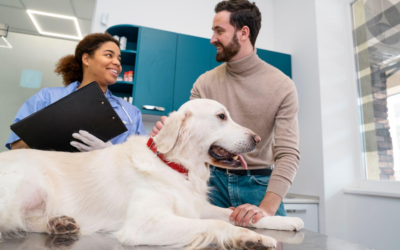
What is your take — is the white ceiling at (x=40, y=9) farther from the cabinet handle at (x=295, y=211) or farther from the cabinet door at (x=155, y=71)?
the cabinet handle at (x=295, y=211)

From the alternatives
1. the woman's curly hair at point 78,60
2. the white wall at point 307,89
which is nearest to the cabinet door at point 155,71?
the woman's curly hair at point 78,60

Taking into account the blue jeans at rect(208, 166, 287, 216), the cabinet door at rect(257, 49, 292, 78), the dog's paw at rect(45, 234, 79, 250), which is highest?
the cabinet door at rect(257, 49, 292, 78)

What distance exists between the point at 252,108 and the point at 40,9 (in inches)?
148

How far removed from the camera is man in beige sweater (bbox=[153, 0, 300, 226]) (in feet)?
4.63

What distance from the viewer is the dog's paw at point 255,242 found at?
763mm

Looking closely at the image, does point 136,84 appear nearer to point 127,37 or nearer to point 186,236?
point 127,37

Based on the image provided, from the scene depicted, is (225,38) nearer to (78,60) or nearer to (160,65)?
(78,60)

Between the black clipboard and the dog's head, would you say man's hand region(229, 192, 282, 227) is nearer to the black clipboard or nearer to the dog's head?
the dog's head

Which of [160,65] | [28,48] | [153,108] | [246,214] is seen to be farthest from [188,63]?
[246,214]

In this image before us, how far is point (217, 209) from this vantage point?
1188mm

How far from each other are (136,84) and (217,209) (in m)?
2.16

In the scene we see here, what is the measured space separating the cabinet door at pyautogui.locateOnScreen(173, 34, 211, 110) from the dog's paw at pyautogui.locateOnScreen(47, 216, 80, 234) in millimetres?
2267

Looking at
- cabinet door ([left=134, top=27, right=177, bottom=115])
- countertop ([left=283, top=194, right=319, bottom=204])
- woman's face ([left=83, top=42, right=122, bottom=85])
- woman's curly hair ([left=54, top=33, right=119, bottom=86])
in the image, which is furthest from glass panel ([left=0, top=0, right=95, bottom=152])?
countertop ([left=283, top=194, right=319, bottom=204])

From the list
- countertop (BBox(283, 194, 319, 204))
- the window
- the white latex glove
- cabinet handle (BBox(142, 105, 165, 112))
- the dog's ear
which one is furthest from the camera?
cabinet handle (BBox(142, 105, 165, 112))
